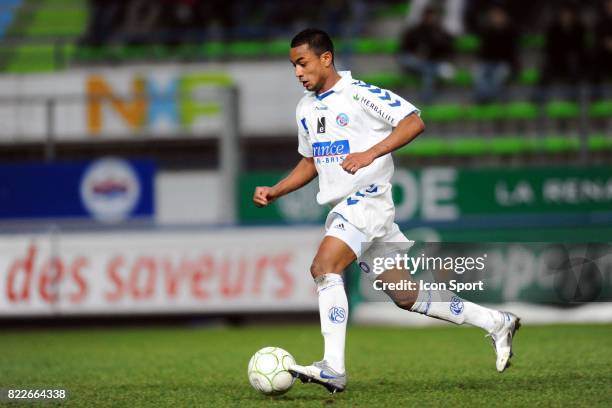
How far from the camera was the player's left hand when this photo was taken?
602 centimetres

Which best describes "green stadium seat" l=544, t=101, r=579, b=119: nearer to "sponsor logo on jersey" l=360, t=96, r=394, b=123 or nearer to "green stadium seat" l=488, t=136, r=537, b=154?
"green stadium seat" l=488, t=136, r=537, b=154

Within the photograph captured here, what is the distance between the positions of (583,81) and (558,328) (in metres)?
5.21

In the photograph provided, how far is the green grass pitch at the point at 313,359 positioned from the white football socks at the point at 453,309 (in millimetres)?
371

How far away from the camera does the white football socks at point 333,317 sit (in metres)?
6.12

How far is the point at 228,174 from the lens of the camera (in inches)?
541

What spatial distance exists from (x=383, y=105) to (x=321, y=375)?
1480mm

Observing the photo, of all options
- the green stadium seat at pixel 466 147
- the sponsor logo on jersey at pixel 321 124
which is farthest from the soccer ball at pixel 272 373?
the green stadium seat at pixel 466 147

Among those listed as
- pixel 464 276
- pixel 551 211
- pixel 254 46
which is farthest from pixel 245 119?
pixel 464 276

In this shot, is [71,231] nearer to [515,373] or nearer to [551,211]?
[551,211]

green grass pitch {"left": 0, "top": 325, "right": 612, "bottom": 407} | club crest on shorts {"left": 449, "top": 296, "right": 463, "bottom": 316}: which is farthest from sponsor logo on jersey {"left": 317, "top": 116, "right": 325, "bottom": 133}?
green grass pitch {"left": 0, "top": 325, "right": 612, "bottom": 407}

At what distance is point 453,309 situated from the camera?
650 cm

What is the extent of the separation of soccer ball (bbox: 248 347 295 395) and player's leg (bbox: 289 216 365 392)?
0.23ft

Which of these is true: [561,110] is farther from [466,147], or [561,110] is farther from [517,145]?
[466,147]

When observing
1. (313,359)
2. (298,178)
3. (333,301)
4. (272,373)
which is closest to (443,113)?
(313,359)
